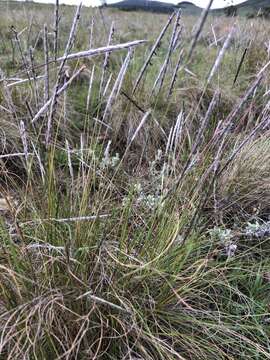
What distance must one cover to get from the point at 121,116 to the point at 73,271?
1.79 m

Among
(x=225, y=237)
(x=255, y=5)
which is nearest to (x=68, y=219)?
(x=225, y=237)

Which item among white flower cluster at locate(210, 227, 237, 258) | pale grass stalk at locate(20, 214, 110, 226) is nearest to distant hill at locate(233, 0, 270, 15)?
white flower cluster at locate(210, 227, 237, 258)

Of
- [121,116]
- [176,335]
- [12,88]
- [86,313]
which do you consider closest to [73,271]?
[86,313]

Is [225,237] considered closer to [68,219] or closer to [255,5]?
[68,219]

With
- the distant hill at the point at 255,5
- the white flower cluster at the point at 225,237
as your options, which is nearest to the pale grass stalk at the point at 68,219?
the white flower cluster at the point at 225,237

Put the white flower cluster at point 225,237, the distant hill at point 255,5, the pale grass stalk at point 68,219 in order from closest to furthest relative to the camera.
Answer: the pale grass stalk at point 68,219, the white flower cluster at point 225,237, the distant hill at point 255,5

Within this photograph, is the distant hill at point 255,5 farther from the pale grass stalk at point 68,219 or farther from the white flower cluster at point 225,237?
the pale grass stalk at point 68,219

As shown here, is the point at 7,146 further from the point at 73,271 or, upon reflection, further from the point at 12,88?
the point at 73,271

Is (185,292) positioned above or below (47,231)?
below

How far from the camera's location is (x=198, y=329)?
1.60m

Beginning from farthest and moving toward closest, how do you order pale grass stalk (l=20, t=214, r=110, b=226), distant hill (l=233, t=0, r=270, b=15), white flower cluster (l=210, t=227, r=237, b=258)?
distant hill (l=233, t=0, r=270, b=15) < white flower cluster (l=210, t=227, r=237, b=258) < pale grass stalk (l=20, t=214, r=110, b=226)

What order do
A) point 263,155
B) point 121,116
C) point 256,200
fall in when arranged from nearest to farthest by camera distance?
point 256,200
point 263,155
point 121,116

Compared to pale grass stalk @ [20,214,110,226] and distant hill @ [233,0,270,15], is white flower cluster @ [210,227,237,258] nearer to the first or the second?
pale grass stalk @ [20,214,110,226]

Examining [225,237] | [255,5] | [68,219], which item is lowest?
[255,5]
